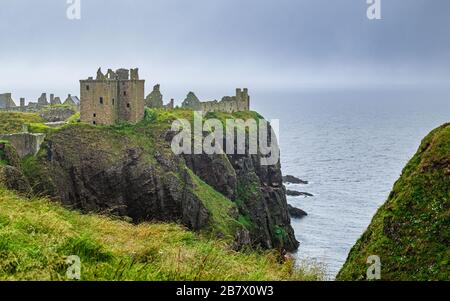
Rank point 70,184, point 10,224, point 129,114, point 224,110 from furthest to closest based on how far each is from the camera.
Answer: point 224,110, point 129,114, point 70,184, point 10,224

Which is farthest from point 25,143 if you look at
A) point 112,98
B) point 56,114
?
point 56,114

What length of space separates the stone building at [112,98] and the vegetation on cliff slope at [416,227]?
59018 millimetres

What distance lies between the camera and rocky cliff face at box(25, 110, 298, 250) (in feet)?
212

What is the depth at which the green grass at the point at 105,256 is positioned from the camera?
12406mm

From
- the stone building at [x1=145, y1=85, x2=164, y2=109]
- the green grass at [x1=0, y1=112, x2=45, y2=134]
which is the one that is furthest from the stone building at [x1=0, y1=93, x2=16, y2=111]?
the stone building at [x1=145, y1=85, x2=164, y2=109]

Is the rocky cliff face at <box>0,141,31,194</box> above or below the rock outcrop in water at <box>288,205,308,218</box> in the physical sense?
above

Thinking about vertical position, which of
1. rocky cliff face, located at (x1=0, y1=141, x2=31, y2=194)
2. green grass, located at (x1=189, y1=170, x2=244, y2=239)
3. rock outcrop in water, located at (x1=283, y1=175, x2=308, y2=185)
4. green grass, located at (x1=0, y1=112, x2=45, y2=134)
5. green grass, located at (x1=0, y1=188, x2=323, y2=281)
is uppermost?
green grass, located at (x1=0, y1=112, x2=45, y2=134)

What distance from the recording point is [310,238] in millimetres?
88438

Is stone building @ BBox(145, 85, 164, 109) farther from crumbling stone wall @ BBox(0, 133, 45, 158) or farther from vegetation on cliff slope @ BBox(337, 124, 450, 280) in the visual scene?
vegetation on cliff slope @ BBox(337, 124, 450, 280)

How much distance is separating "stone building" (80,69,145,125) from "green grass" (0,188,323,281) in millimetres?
60494

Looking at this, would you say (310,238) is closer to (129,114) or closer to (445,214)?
(129,114)
